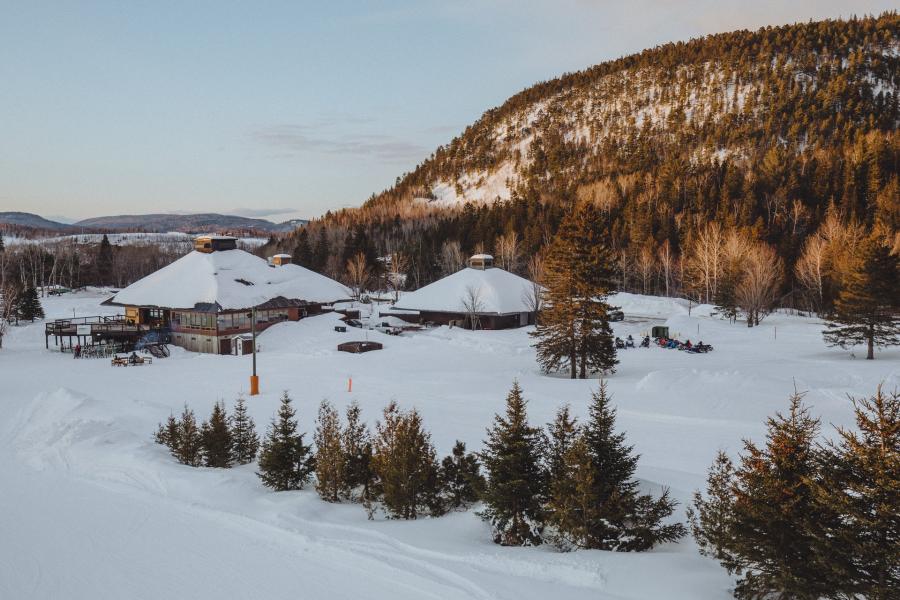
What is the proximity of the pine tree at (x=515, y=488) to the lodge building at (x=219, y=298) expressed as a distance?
3239 cm

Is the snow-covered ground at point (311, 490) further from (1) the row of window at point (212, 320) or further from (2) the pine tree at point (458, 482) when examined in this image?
(1) the row of window at point (212, 320)

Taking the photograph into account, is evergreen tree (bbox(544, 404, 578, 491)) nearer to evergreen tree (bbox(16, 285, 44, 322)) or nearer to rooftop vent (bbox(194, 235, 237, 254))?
rooftop vent (bbox(194, 235, 237, 254))

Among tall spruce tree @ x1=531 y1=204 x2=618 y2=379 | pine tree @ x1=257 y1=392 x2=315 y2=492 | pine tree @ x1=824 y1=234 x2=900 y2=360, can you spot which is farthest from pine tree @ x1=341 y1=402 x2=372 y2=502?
pine tree @ x1=824 y1=234 x2=900 y2=360

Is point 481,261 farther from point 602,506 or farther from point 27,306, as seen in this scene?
point 602,506

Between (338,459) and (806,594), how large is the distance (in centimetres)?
863

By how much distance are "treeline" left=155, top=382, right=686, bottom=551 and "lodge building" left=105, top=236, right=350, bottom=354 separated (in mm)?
28689

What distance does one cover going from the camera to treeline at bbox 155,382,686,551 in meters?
8.90

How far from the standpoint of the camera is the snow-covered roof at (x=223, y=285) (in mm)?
41062

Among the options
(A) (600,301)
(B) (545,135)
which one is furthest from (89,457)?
(B) (545,135)

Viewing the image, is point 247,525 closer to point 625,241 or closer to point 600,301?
point 600,301

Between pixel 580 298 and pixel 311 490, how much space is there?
62.0 ft

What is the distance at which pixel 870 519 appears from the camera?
6.23m

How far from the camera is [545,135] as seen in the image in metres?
153

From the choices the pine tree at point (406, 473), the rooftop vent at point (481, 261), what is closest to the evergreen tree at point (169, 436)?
the pine tree at point (406, 473)
